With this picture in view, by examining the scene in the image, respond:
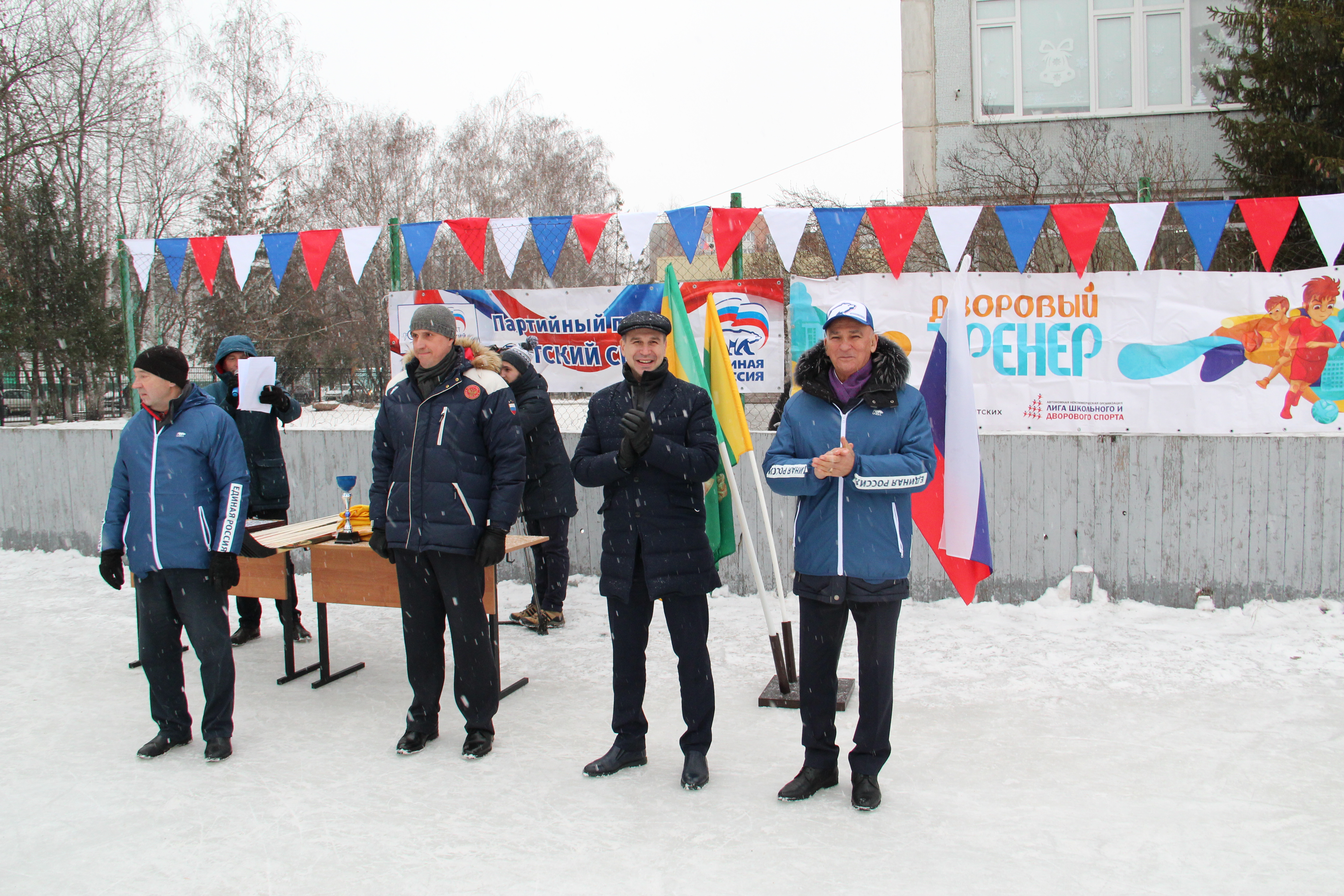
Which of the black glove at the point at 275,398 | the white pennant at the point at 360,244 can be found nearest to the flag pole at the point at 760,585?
the black glove at the point at 275,398

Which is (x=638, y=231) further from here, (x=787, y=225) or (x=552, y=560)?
(x=552, y=560)

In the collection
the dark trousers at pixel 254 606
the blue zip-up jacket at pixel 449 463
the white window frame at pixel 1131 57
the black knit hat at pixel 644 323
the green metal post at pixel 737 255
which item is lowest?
the dark trousers at pixel 254 606

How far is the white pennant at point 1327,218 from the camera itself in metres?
5.89

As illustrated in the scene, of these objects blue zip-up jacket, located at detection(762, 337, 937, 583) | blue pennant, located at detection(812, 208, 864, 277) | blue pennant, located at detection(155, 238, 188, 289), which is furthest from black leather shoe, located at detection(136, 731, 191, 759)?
blue pennant, located at detection(812, 208, 864, 277)

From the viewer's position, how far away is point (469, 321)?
23.4ft

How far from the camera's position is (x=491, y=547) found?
12.3 feet

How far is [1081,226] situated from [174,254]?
22.8ft

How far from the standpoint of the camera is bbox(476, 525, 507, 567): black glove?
3766 millimetres

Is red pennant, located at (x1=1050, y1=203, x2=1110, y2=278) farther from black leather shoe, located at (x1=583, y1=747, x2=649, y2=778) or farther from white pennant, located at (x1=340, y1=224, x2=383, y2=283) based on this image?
white pennant, located at (x1=340, y1=224, x2=383, y2=283)

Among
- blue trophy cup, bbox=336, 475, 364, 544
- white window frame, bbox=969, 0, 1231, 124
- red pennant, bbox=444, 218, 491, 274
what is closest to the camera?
blue trophy cup, bbox=336, 475, 364, 544

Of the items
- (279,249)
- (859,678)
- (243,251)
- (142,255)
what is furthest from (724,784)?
(142,255)

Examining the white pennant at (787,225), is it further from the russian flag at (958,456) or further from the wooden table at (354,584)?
the wooden table at (354,584)

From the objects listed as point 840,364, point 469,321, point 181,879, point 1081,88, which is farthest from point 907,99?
point 181,879

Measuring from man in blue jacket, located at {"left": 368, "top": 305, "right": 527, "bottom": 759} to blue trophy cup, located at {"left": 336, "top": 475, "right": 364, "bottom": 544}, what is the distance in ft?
3.16
